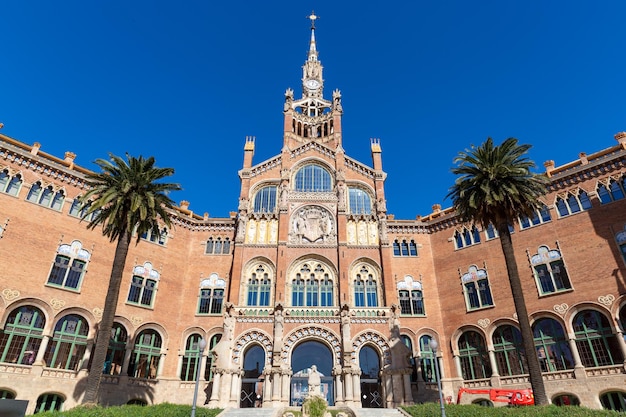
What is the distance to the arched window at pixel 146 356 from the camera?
105 ft

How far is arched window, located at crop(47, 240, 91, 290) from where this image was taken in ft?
97.1

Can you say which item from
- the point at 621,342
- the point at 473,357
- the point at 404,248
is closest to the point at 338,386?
the point at 473,357

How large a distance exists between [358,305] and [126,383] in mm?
20013

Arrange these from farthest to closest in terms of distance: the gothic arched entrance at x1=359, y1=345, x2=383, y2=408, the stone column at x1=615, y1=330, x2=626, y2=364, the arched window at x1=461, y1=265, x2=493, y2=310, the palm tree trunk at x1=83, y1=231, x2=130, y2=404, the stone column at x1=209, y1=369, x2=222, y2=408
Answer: the arched window at x1=461, y1=265, x2=493, y2=310
the gothic arched entrance at x1=359, y1=345, x2=383, y2=408
the stone column at x1=209, y1=369, x2=222, y2=408
the stone column at x1=615, y1=330, x2=626, y2=364
the palm tree trunk at x1=83, y1=231, x2=130, y2=404

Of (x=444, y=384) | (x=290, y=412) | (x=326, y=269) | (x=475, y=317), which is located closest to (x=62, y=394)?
A: (x=290, y=412)

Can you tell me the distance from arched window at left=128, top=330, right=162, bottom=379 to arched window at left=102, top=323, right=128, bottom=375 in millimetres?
849

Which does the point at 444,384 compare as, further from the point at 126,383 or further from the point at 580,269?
the point at 126,383

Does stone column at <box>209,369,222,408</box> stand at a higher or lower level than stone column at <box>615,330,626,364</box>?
lower

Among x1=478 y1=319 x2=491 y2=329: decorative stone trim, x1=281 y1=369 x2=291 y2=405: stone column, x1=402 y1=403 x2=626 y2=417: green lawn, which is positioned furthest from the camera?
x1=478 y1=319 x2=491 y2=329: decorative stone trim

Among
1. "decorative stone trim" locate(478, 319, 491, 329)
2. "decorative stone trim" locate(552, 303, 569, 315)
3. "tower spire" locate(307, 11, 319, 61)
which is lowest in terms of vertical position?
"decorative stone trim" locate(478, 319, 491, 329)

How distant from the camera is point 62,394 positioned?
27.5 metres

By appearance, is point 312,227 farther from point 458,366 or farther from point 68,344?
point 68,344

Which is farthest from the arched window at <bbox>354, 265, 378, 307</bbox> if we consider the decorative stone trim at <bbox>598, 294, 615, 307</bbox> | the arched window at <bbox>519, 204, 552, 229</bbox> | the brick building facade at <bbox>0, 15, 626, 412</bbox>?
the decorative stone trim at <bbox>598, 294, 615, 307</bbox>

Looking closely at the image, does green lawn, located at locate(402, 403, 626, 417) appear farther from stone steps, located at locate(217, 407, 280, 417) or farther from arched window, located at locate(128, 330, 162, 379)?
arched window, located at locate(128, 330, 162, 379)
